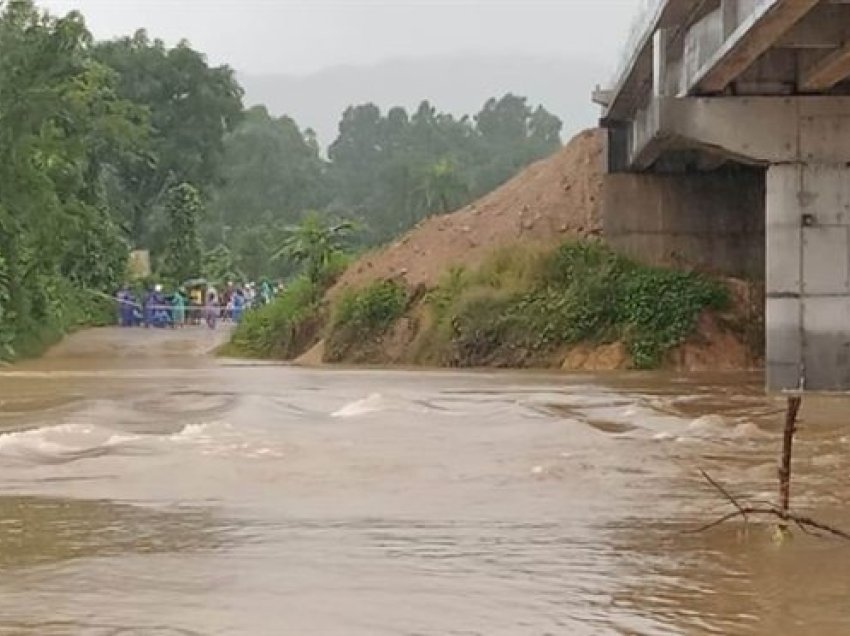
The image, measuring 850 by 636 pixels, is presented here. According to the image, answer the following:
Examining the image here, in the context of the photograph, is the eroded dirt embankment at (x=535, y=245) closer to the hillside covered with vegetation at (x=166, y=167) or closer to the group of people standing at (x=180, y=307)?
the hillside covered with vegetation at (x=166, y=167)

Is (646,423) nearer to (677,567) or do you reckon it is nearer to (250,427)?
(250,427)

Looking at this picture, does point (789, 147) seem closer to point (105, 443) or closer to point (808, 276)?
point (808, 276)

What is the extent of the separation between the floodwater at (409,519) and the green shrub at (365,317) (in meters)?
16.7

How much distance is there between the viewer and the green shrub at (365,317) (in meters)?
33.9

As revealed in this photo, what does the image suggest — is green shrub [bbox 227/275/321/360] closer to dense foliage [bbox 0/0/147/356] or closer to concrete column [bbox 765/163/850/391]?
dense foliage [bbox 0/0/147/356]

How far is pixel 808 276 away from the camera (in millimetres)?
21125

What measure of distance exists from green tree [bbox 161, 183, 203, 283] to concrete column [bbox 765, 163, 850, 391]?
128 ft

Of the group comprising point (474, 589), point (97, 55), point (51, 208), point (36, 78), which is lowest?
point (474, 589)

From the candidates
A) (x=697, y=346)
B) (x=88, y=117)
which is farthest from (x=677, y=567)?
(x=88, y=117)

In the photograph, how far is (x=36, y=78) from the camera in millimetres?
37469

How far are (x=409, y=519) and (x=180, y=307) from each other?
1708 inches

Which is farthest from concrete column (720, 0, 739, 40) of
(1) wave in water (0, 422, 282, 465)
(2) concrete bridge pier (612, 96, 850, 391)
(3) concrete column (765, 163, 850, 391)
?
(1) wave in water (0, 422, 282, 465)

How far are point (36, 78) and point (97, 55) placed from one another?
2469 centimetres

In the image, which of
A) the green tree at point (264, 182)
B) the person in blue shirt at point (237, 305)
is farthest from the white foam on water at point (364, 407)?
the green tree at point (264, 182)
